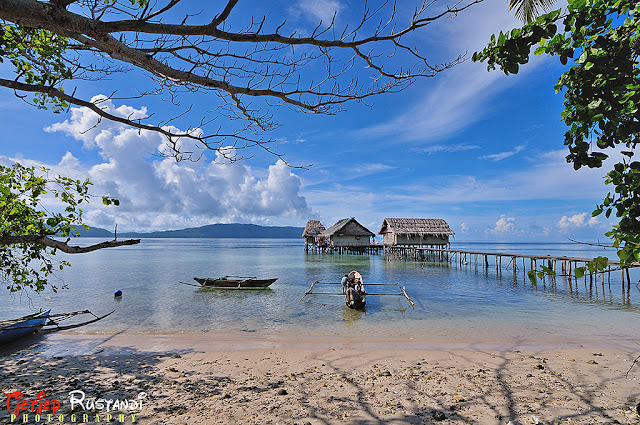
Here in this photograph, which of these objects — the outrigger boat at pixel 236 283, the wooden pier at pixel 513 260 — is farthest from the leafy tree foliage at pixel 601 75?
the outrigger boat at pixel 236 283

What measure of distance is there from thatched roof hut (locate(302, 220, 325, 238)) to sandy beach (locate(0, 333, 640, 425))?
152 feet

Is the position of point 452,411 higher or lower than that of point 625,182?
lower

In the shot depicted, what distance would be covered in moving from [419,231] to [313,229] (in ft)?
70.1

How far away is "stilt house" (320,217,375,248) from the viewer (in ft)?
146

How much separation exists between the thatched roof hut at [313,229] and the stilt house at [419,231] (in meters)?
17.2

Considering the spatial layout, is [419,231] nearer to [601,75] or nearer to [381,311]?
[381,311]

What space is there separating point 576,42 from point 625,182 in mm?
1031

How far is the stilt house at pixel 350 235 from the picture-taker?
44.5 metres

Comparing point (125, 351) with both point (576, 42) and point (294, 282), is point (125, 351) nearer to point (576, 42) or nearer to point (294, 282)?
point (576, 42)

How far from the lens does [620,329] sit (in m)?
10.0

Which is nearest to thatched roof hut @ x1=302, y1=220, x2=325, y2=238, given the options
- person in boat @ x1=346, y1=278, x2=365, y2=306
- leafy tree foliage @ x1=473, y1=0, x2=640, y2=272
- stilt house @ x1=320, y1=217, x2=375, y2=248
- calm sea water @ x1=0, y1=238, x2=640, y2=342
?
stilt house @ x1=320, y1=217, x2=375, y2=248

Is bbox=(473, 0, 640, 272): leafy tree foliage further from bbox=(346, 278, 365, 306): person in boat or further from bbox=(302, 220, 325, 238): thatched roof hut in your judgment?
bbox=(302, 220, 325, 238): thatched roof hut

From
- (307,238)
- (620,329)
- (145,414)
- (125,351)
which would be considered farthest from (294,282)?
(307,238)

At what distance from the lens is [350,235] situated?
45062mm
